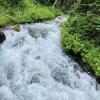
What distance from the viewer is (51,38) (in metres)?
11.0

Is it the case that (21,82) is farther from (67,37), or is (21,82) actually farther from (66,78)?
(67,37)

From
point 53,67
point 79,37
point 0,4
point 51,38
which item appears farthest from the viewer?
point 0,4

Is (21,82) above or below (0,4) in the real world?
above

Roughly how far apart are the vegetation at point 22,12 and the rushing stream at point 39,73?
2785mm

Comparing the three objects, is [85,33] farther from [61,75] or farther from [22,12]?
[22,12]

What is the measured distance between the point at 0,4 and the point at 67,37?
632 centimetres

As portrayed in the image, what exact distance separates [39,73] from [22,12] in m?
7.30

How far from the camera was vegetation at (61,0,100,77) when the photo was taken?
28.8ft

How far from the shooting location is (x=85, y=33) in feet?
32.4

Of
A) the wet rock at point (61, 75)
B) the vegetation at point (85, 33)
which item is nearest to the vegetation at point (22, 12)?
the vegetation at point (85, 33)

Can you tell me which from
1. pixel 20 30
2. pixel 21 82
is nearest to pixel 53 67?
pixel 21 82

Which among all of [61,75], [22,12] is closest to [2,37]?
[61,75]

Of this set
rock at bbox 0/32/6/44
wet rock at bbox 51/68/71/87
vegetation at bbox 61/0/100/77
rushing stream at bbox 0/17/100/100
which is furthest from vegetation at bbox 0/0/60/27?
wet rock at bbox 51/68/71/87

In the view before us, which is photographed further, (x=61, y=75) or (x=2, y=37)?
(x=2, y=37)
